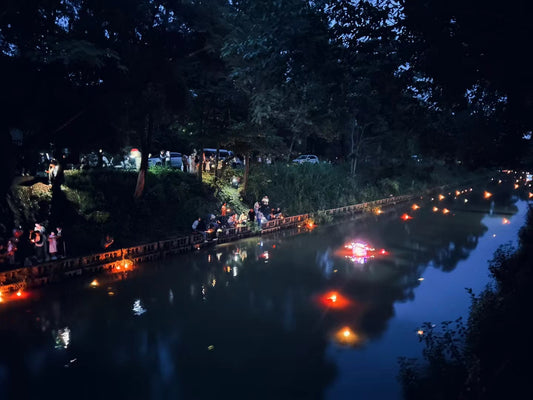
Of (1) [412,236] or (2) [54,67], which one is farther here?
(1) [412,236]

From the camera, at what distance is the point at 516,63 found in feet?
19.4

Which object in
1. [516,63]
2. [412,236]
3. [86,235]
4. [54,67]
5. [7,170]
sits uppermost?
[54,67]

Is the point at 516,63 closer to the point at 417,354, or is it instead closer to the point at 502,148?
the point at 502,148

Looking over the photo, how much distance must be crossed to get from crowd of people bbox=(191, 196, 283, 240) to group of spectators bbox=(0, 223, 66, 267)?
7.32 m

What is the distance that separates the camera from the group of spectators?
16.0m

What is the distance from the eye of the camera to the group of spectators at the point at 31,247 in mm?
15953

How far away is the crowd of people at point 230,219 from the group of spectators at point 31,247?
7.32m

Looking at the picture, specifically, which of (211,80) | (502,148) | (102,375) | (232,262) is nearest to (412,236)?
(232,262)

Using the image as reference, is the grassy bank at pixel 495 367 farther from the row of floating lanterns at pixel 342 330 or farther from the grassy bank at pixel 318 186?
the grassy bank at pixel 318 186

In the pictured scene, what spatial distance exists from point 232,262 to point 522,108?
14869mm

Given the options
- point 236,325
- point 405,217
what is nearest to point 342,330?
point 236,325

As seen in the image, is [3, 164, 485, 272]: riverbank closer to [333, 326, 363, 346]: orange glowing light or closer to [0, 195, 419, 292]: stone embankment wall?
[0, 195, 419, 292]: stone embankment wall

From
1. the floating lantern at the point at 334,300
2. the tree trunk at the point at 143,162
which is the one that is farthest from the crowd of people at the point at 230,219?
the floating lantern at the point at 334,300

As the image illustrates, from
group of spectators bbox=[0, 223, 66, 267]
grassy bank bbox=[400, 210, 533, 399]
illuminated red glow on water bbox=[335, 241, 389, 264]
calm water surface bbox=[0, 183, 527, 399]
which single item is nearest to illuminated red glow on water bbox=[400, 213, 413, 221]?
calm water surface bbox=[0, 183, 527, 399]
